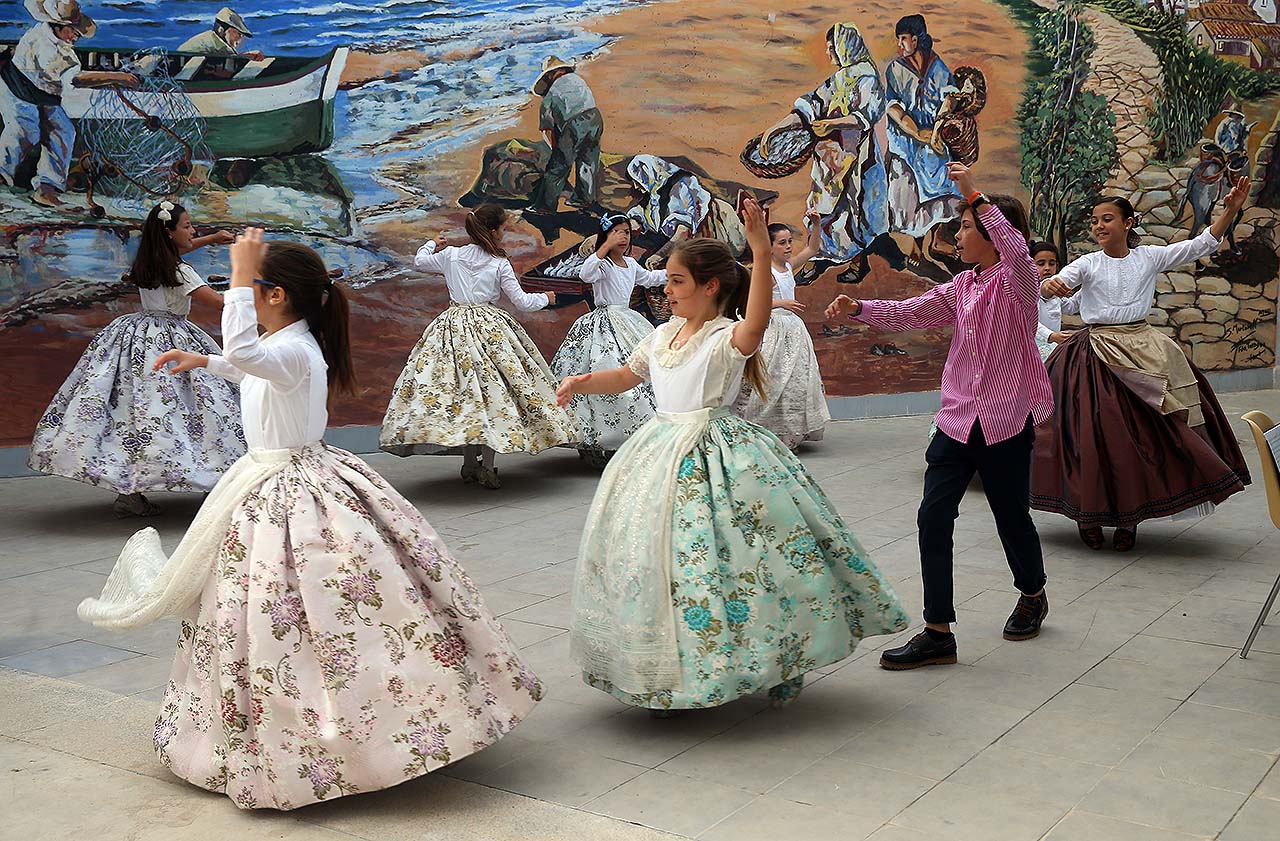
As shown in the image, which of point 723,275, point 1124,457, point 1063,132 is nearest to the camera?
point 723,275

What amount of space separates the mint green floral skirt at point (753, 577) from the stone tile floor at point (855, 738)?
224mm

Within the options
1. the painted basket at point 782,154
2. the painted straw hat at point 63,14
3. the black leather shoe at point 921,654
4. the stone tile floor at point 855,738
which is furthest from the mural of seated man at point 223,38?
the black leather shoe at point 921,654

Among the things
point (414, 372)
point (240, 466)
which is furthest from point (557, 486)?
point (240, 466)

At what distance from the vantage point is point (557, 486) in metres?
7.87

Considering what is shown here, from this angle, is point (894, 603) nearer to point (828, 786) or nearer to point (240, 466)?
point (828, 786)

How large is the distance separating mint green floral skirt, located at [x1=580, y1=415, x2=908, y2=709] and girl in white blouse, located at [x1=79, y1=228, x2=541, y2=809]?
19.1 inches

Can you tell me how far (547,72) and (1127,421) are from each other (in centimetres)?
561

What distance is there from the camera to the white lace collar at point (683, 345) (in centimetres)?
376

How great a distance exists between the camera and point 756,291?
3.55 m

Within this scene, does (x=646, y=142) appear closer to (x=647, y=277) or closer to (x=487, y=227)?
(x=647, y=277)

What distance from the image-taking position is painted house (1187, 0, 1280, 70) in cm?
1251

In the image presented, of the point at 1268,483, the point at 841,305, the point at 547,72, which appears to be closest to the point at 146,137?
the point at 547,72

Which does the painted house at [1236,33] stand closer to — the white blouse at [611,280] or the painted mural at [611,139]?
the painted mural at [611,139]

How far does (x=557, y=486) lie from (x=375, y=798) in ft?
15.4
